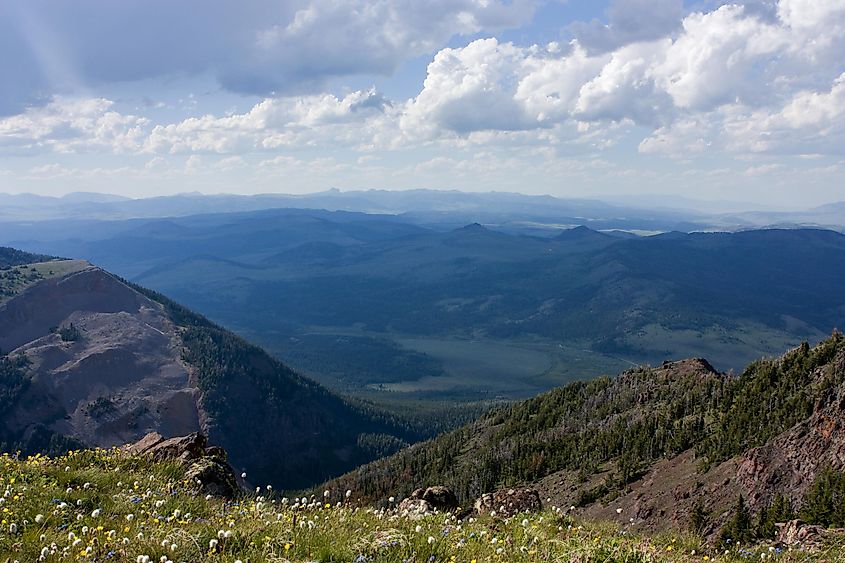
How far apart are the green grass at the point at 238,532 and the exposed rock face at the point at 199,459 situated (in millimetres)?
1786

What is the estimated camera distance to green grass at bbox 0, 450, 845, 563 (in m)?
8.39

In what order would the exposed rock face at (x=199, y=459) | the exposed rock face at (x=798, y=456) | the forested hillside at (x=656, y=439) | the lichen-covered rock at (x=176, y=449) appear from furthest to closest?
1. the forested hillside at (x=656, y=439)
2. the exposed rock face at (x=798, y=456)
3. the lichen-covered rock at (x=176, y=449)
4. the exposed rock face at (x=199, y=459)

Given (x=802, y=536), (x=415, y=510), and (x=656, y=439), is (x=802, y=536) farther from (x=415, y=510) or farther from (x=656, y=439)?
(x=656, y=439)

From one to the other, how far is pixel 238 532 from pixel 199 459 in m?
8.78

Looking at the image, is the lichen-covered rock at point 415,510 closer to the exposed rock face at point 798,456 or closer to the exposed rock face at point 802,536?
the exposed rock face at point 802,536

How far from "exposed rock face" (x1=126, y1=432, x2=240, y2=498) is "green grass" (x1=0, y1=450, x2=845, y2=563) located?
1786 mm

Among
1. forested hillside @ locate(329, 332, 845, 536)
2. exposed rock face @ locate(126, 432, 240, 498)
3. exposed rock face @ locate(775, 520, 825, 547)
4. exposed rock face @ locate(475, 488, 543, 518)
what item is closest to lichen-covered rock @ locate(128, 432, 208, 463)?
exposed rock face @ locate(126, 432, 240, 498)

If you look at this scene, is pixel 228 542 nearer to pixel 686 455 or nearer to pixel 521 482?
pixel 686 455

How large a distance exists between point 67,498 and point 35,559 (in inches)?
141

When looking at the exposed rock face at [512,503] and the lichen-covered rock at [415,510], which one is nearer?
the lichen-covered rock at [415,510]

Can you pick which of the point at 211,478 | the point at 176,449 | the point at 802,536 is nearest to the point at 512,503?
the point at 802,536

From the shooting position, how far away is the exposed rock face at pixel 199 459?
15414 mm

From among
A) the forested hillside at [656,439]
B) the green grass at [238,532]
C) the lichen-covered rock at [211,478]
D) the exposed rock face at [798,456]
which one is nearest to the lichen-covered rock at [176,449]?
the lichen-covered rock at [211,478]

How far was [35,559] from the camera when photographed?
315 inches
